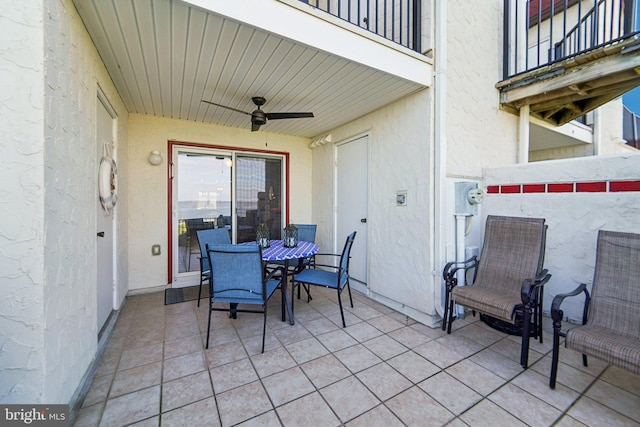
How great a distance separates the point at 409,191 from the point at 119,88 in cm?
353

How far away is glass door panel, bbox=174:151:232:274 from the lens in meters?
4.03

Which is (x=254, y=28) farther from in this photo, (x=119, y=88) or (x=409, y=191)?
(x=409, y=191)

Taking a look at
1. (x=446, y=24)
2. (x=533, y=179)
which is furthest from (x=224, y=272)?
(x=446, y=24)

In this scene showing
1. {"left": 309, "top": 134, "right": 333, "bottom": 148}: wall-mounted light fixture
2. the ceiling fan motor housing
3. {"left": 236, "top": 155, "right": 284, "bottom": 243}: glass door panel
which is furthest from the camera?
{"left": 236, "top": 155, "right": 284, "bottom": 243}: glass door panel

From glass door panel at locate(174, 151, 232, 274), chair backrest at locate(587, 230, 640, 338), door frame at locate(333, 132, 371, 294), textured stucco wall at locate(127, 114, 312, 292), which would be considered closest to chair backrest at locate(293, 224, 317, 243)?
door frame at locate(333, 132, 371, 294)

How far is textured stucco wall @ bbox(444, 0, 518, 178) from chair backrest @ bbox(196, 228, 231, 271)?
2951 mm

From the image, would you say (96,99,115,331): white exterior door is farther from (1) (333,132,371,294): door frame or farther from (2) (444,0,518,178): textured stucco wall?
(2) (444,0,518,178): textured stucco wall

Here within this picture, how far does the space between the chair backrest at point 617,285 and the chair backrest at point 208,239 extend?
3755mm

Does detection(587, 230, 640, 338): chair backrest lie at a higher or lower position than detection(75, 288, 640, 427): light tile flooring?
higher

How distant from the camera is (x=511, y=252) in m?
2.53

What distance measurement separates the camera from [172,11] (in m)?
1.77

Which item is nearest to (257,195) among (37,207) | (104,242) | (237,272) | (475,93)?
(104,242)

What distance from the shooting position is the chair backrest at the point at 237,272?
2211mm

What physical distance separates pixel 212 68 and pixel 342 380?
297 centimetres
